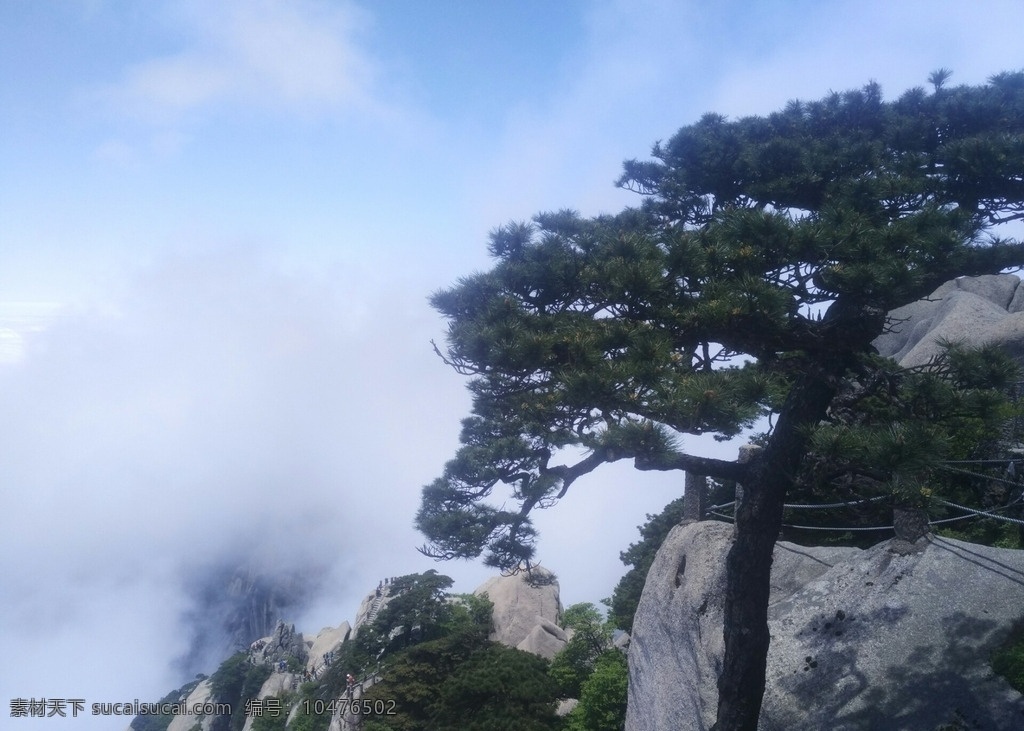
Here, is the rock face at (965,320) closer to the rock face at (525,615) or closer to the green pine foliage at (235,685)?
the rock face at (525,615)

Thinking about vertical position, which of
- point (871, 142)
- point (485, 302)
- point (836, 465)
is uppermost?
point (871, 142)

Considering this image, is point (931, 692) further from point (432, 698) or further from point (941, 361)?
point (432, 698)

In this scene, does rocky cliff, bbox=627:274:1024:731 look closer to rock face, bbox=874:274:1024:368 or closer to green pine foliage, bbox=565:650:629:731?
green pine foliage, bbox=565:650:629:731

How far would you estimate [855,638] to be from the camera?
8.99 meters

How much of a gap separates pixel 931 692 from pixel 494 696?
8.60 meters

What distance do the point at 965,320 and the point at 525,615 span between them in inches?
602

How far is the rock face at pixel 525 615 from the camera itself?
20.8 metres

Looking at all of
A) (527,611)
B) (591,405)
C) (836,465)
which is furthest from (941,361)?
(527,611)

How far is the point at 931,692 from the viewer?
795 cm

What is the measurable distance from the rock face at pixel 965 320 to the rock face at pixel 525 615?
12.0m

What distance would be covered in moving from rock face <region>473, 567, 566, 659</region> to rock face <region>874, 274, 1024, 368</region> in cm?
1204

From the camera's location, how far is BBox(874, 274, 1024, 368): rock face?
15938 mm

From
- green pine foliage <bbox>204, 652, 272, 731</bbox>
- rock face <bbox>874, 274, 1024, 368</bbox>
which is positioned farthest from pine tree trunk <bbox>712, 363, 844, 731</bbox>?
green pine foliage <bbox>204, 652, 272, 731</bbox>

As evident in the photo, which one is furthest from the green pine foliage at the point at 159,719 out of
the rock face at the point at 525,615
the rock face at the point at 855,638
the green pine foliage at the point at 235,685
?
the rock face at the point at 855,638
